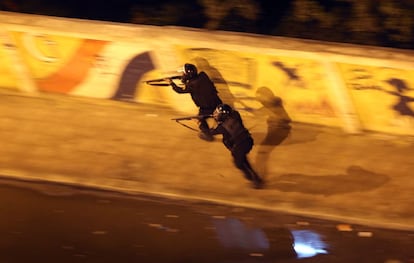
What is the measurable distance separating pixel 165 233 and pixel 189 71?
223 cm

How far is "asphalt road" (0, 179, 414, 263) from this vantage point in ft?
26.4

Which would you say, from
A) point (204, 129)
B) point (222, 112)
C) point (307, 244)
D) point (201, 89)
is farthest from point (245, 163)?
point (307, 244)

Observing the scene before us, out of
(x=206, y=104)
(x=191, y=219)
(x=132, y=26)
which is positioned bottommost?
(x=191, y=219)

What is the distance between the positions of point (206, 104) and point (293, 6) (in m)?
2.82

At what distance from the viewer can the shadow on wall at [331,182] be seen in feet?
30.2

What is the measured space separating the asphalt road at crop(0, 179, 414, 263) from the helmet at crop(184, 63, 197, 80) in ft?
5.27

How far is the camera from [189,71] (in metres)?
9.65

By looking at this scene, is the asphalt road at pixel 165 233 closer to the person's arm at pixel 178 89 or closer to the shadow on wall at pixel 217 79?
the person's arm at pixel 178 89

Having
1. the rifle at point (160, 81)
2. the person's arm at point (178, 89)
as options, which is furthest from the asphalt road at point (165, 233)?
the rifle at point (160, 81)

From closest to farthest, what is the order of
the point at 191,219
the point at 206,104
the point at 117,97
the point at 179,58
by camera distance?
1. the point at 191,219
2. the point at 206,104
3. the point at 179,58
4. the point at 117,97

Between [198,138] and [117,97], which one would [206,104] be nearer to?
[198,138]

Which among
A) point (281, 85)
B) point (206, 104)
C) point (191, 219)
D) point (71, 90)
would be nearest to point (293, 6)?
point (281, 85)

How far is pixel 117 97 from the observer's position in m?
11.2

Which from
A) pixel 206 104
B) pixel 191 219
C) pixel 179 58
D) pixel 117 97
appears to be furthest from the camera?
pixel 117 97
